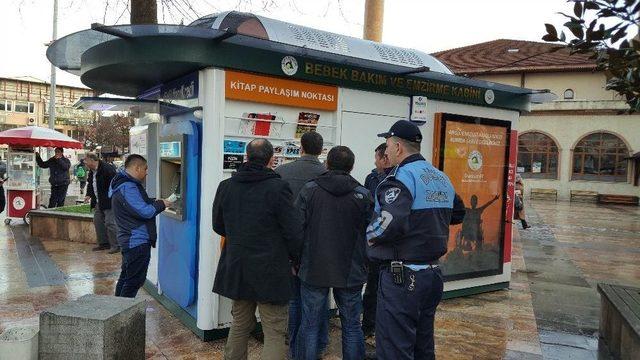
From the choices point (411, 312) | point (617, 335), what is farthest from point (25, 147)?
point (617, 335)

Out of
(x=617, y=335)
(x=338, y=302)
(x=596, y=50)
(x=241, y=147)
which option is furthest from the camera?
(x=241, y=147)

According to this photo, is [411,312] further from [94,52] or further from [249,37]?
[94,52]

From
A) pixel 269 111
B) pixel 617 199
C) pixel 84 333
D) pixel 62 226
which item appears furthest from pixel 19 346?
pixel 617 199

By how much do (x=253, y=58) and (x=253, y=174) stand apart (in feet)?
4.92

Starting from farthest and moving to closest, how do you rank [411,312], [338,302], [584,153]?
[584,153]
[338,302]
[411,312]

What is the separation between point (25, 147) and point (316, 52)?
9329 millimetres

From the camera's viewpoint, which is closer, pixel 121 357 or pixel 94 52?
pixel 121 357

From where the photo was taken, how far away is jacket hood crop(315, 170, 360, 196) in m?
3.56

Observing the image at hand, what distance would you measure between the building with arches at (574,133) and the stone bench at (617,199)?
858 mm

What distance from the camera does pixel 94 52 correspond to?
4.73m

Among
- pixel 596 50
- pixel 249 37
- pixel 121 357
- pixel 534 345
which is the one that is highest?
pixel 249 37

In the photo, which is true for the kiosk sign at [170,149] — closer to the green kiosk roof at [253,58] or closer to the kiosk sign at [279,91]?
the green kiosk roof at [253,58]

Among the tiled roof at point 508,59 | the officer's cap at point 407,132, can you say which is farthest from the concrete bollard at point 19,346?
the tiled roof at point 508,59

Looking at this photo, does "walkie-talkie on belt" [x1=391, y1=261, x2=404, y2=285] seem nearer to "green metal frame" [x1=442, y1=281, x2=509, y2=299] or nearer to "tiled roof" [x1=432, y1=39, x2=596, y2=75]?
"green metal frame" [x1=442, y1=281, x2=509, y2=299]
